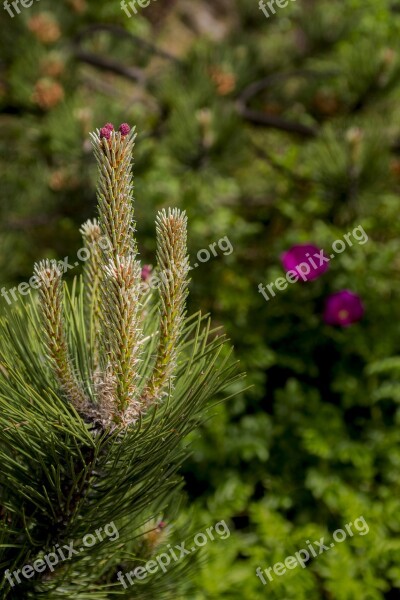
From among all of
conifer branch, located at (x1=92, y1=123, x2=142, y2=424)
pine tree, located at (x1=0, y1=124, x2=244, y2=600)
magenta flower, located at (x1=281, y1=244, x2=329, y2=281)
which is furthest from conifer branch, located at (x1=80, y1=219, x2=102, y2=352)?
magenta flower, located at (x1=281, y1=244, x2=329, y2=281)

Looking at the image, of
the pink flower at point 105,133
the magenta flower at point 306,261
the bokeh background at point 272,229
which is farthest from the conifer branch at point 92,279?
the magenta flower at point 306,261

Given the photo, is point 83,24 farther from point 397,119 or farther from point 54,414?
point 54,414

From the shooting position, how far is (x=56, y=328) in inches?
39.3

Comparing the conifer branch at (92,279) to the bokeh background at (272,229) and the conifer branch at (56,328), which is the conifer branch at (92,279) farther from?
the bokeh background at (272,229)

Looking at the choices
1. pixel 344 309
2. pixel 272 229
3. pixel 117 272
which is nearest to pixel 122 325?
pixel 117 272

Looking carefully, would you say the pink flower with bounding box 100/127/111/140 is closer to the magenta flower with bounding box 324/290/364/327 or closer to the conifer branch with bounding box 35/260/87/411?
the conifer branch with bounding box 35/260/87/411

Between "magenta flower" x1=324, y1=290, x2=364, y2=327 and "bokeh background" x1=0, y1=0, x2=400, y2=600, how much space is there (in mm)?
95

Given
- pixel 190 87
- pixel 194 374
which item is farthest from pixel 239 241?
pixel 194 374

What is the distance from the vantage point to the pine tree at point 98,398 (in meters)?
0.94

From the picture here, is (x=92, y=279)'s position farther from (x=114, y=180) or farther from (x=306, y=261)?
(x=306, y=261)

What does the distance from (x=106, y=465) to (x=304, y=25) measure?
10.2 feet

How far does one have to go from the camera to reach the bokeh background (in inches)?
94.3

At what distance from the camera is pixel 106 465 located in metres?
1.06

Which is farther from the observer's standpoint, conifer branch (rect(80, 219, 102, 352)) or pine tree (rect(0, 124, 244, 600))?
conifer branch (rect(80, 219, 102, 352))
